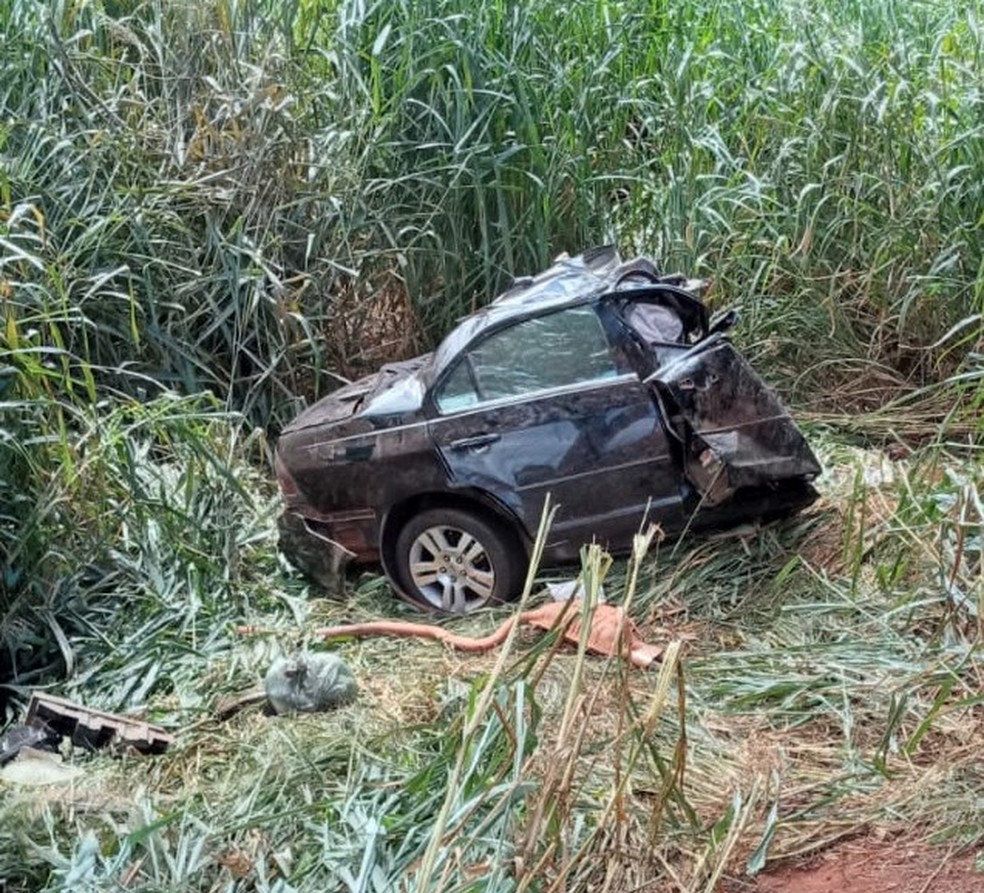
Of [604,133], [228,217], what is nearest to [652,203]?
[604,133]

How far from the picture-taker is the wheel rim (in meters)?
6.00

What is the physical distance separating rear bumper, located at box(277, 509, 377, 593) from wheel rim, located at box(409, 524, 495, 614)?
0.26 metres

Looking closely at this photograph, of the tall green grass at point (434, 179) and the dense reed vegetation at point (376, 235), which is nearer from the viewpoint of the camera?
the dense reed vegetation at point (376, 235)

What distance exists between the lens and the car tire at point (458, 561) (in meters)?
5.95

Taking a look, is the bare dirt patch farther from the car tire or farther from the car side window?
the car side window

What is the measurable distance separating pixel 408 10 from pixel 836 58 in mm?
2516

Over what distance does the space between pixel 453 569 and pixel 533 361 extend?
961 millimetres

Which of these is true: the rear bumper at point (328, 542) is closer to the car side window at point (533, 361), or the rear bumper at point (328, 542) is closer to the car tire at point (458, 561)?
the car tire at point (458, 561)

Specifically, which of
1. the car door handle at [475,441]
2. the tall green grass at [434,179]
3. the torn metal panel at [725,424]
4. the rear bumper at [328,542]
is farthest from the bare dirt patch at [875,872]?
the tall green grass at [434,179]

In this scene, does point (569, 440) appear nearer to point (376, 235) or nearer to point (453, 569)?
point (453, 569)

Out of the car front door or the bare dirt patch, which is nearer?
the bare dirt patch

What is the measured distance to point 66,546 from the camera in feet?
19.9

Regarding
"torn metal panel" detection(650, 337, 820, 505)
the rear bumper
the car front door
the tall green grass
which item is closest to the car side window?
the car front door

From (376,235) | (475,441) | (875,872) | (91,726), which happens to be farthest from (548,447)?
(376,235)
